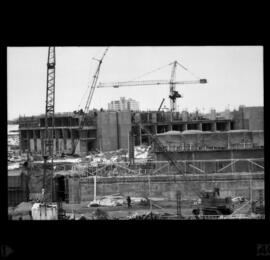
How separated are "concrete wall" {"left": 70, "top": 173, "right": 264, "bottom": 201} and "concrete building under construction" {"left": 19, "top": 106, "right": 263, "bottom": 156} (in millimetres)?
7743

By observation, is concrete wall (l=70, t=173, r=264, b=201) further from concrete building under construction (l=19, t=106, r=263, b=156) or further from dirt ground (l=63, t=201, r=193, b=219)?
concrete building under construction (l=19, t=106, r=263, b=156)

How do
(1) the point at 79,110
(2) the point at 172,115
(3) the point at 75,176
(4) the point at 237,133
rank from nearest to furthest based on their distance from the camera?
(3) the point at 75,176, (4) the point at 237,133, (1) the point at 79,110, (2) the point at 172,115

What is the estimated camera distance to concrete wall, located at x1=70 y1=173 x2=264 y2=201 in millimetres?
10250

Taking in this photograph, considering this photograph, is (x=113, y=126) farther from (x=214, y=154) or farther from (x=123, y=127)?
(x=214, y=154)

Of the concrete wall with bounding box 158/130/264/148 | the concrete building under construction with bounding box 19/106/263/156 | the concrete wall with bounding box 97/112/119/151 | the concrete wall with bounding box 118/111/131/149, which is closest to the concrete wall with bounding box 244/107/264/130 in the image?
the concrete building under construction with bounding box 19/106/263/156

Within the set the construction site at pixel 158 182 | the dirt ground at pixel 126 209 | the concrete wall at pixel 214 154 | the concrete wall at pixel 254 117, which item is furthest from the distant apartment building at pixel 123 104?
the dirt ground at pixel 126 209

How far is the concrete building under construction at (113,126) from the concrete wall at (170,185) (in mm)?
7743

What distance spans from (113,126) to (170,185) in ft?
30.7
